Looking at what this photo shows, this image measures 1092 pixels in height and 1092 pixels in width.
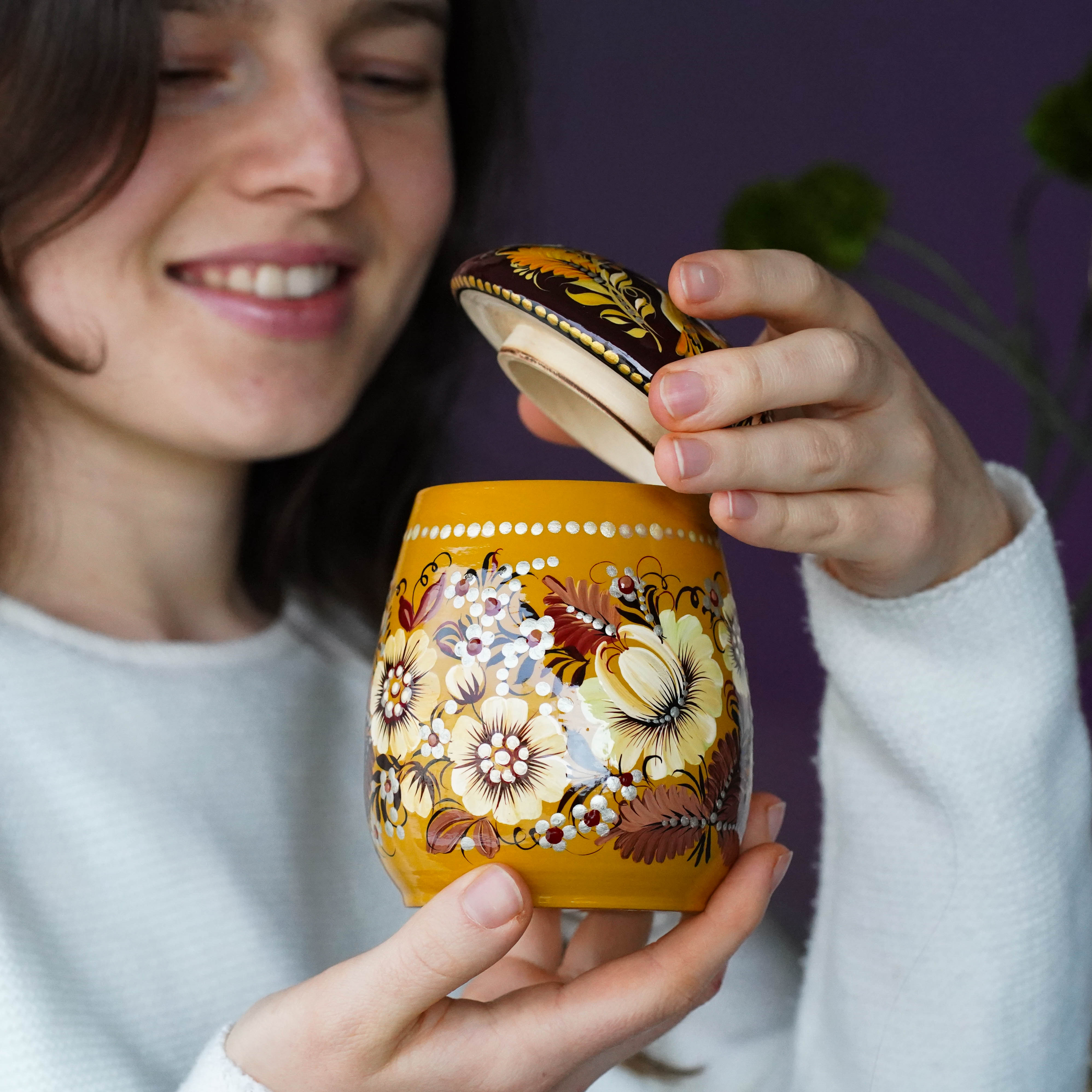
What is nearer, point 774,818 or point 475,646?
point 475,646

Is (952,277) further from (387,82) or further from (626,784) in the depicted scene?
(626,784)

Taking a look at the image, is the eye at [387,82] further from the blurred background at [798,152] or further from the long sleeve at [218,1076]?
the blurred background at [798,152]

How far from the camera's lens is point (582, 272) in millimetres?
631

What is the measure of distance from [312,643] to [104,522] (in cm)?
24

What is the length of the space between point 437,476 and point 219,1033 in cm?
92

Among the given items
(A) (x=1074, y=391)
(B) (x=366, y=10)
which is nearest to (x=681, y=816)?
(B) (x=366, y=10)

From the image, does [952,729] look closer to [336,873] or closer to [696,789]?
[696,789]

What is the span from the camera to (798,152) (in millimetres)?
2912

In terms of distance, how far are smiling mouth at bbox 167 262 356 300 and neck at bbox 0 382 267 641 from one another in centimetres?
17

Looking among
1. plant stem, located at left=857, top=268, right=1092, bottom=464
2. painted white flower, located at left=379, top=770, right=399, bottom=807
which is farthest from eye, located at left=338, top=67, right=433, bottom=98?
plant stem, located at left=857, top=268, right=1092, bottom=464

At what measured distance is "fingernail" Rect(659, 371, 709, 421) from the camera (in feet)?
1.94

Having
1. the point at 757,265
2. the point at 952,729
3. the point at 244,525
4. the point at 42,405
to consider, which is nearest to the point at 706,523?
the point at 757,265

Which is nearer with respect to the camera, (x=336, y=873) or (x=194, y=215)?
(x=194, y=215)

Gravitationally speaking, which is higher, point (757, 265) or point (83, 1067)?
point (757, 265)
